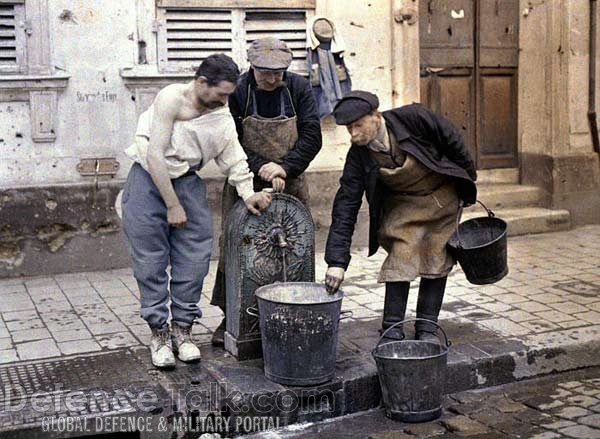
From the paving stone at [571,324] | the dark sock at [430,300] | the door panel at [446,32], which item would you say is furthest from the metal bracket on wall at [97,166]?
the paving stone at [571,324]

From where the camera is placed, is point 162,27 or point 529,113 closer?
point 162,27

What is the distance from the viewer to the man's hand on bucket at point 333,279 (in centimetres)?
535

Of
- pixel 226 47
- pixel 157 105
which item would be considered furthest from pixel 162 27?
pixel 157 105

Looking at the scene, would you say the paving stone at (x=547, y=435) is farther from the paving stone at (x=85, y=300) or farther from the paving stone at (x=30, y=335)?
the paving stone at (x=85, y=300)

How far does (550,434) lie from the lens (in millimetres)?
4902

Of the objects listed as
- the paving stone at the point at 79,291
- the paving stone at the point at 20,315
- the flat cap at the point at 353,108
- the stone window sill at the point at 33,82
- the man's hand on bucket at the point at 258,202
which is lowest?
the paving stone at the point at 20,315

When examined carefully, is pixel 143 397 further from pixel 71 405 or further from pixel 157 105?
pixel 157 105

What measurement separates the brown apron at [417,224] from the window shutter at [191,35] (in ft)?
11.1

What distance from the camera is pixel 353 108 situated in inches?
209

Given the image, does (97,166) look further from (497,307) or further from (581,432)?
(581,432)

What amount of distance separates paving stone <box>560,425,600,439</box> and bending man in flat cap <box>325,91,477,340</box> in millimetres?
1207

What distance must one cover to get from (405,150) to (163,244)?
156cm

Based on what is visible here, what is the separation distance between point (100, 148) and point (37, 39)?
109 cm

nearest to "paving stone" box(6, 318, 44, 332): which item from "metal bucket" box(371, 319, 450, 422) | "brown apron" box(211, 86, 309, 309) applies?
"brown apron" box(211, 86, 309, 309)
